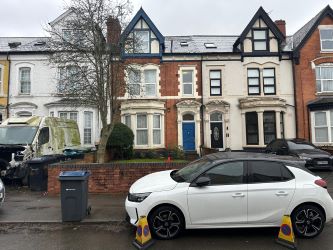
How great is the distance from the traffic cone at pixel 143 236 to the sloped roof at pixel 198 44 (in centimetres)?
1732

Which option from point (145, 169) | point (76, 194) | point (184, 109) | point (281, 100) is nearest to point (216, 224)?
point (76, 194)

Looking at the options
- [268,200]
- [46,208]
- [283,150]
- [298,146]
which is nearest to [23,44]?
[46,208]

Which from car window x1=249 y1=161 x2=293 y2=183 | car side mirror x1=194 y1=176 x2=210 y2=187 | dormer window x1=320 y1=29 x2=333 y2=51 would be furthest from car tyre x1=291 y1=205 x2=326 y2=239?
dormer window x1=320 y1=29 x2=333 y2=51

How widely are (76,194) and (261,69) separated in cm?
1781

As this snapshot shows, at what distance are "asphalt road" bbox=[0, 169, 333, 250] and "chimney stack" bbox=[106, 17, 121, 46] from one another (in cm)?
845

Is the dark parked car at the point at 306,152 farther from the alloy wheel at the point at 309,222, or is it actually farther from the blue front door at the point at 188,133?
the alloy wheel at the point at 309,222

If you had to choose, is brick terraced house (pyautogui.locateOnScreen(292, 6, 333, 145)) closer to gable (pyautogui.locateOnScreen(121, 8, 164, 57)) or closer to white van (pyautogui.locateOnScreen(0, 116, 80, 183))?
gable (pyautogui.locateOnScreen(121, 8, 164, 57))

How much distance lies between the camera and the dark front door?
832 inches

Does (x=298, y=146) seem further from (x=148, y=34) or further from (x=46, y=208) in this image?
(x=148, y=34)

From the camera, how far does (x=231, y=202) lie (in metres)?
5.84

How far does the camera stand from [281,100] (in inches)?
813

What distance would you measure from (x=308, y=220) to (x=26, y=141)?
1105 cm

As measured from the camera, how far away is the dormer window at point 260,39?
70.6 ft

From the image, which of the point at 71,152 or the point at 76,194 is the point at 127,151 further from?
the point at 76,194
